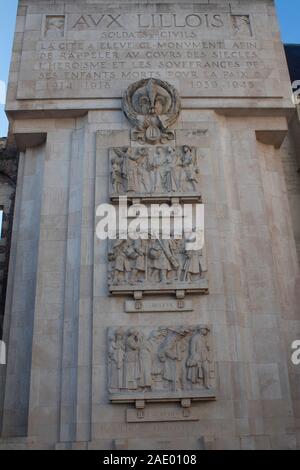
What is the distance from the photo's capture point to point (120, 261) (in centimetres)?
1398

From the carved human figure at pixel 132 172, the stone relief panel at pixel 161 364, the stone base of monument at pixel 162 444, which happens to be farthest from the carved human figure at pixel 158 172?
the stone base of monument at pixel 162 444

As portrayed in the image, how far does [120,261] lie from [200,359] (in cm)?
312

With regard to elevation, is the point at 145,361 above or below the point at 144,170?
below

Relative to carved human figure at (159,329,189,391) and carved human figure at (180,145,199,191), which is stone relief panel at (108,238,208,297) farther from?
carved human figure at (180,145,199,191)

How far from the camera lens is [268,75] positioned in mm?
16844

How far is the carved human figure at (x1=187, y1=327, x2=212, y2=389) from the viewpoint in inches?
501

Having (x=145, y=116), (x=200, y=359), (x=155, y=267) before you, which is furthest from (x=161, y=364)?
(x=145, y=116)

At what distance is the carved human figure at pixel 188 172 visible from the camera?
15.0m

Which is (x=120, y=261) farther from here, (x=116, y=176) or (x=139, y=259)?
(x=116, y=176)

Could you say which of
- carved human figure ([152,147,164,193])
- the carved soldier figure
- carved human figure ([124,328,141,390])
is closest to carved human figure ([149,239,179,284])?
the carved soldier figure

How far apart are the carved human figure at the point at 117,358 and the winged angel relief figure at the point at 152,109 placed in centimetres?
569

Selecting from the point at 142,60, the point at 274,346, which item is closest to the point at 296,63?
the point at 142,60

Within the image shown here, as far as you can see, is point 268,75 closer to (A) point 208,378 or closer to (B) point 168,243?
(B) point 168,243

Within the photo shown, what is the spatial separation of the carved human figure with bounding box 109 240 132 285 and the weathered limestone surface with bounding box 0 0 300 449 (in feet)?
1.15
